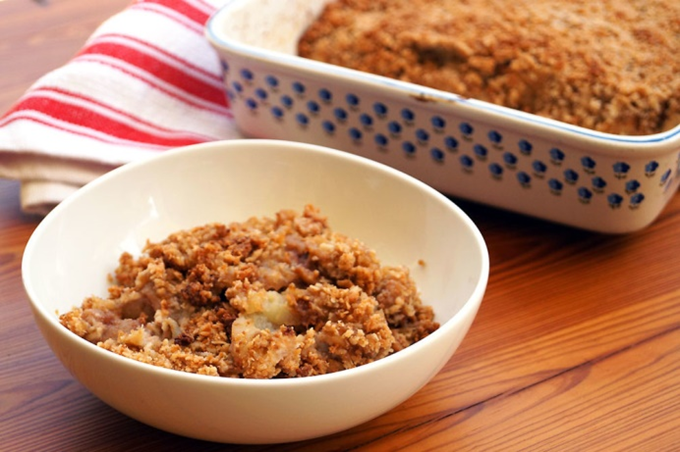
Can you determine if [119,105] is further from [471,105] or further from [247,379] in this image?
[247,379]

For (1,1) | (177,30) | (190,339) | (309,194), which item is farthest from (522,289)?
(1,1)

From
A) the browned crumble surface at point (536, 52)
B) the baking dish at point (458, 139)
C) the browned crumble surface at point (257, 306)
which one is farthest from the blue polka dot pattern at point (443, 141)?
the browned crumble surface at point (257, 306)

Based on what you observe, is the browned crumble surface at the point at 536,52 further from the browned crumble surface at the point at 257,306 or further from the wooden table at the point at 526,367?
the browned crumble surface at the point at 257,306

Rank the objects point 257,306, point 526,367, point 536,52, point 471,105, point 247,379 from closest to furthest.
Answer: point 247,379 < point 257,306 < point 526,367 < point 471,105 < point 536,52

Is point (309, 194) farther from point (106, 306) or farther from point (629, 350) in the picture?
point (629, 350)

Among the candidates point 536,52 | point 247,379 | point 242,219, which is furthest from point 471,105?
point 247,379

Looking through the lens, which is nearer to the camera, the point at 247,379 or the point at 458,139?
the point at 247,379

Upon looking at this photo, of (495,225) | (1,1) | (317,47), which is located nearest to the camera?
(495,225)
